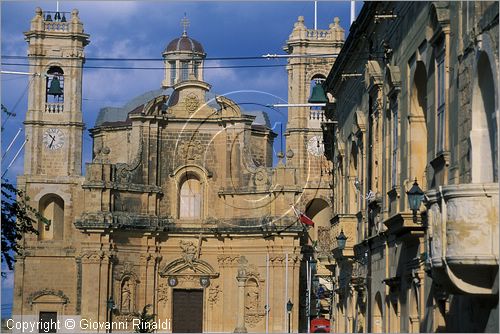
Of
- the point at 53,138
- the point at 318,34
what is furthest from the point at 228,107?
the point at 53,138

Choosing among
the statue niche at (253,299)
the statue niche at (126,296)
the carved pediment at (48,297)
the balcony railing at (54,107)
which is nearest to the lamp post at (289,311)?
the statue niche at (253,299)

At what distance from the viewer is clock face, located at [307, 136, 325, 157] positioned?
6619 centimetres

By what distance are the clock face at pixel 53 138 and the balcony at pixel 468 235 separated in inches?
2184

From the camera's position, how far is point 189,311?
6384 cm

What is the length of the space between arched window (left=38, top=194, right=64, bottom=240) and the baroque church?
0.10 meters

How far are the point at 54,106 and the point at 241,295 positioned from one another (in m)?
15.4

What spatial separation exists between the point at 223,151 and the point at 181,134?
2200mm

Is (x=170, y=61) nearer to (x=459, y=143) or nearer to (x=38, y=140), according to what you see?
(x=38, y=140)

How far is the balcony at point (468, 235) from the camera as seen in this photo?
14.0 m

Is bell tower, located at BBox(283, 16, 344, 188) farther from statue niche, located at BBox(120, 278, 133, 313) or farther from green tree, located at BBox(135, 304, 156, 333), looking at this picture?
green tree, located at BBox(135, 304, 156, 333)

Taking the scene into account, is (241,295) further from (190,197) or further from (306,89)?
(306,89)

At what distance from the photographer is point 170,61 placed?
7619cm

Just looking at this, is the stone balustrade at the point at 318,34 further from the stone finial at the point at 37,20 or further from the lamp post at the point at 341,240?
the lamp post at the point at 341,240

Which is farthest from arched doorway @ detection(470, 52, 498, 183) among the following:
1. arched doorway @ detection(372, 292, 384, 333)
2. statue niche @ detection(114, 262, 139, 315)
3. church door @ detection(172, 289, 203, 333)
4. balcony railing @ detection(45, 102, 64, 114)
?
balcony railing @ detection(45, 102, 64, 114)
